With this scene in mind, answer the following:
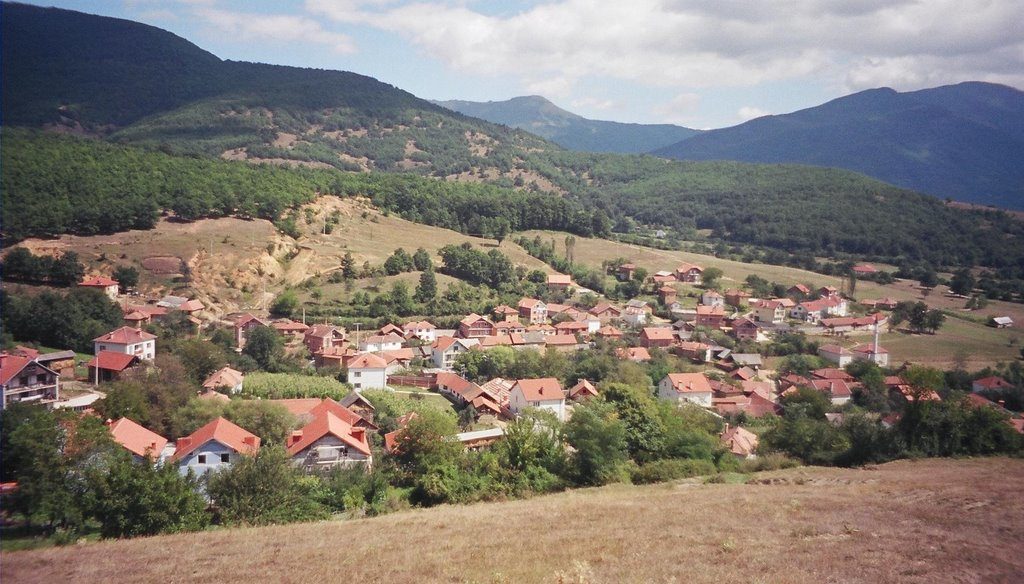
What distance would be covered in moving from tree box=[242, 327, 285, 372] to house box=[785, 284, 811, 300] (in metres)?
49.9

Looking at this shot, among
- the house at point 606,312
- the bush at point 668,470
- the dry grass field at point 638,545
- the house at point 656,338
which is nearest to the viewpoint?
the dry grass field at point 638,545

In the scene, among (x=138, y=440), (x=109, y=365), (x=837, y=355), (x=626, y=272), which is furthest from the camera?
(x=626, y=272)

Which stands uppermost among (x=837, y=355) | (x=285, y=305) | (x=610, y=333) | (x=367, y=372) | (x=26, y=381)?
(x=26, y=381)

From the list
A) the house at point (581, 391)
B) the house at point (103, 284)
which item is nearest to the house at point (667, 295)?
the house at point (581, 391)

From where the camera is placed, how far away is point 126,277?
4241 centimetres

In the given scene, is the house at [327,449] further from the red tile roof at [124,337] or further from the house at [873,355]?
the house at [873,355]

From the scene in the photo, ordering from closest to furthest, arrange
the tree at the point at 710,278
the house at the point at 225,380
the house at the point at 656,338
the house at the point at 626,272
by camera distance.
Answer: the house at the point at 225,380 → the house at the point at 656,338 → the tree at the point at 710,278 → the house at the point at 626,272

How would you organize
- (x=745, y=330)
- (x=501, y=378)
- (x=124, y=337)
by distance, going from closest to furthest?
1. (x=124, y=337)
2. (x=501, y=378)
3. (x=745, y=330)

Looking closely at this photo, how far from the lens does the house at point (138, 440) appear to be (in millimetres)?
18595

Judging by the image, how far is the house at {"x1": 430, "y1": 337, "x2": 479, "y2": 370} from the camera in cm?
3941

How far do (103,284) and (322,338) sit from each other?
15.0 metres

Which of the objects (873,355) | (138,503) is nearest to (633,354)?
(873,355)

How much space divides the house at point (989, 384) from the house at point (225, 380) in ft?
133

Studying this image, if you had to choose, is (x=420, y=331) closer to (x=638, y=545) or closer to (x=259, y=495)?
(x=259, y=495)
